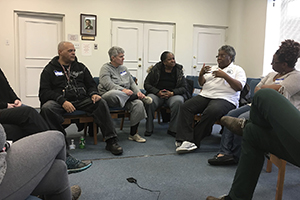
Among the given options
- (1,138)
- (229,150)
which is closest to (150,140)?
(229,150)

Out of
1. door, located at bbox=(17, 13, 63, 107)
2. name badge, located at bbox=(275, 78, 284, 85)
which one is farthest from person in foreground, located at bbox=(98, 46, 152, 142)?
door, located at bbox=(17, 13, 63, 107)

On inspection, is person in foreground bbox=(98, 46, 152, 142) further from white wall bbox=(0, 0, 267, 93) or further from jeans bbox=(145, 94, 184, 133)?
white wall bbox=(0, 0, 267, 93)

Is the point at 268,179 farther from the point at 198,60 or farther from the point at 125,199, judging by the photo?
the point at 198,60

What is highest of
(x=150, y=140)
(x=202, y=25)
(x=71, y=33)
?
(x=202, y=25)

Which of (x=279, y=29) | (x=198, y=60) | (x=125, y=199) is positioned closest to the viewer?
(x=125, y=199)

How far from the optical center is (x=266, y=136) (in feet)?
4.09

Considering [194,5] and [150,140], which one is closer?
[150,140]

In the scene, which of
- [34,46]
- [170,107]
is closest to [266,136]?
[170,107]

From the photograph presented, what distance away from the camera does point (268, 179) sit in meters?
2.04

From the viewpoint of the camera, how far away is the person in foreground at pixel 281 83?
6.91 feet

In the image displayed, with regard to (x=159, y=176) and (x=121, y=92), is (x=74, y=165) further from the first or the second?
(x=121, y=92)

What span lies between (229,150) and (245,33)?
4.30 metres

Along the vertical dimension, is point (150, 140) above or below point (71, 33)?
below

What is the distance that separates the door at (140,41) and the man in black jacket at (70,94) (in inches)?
116
